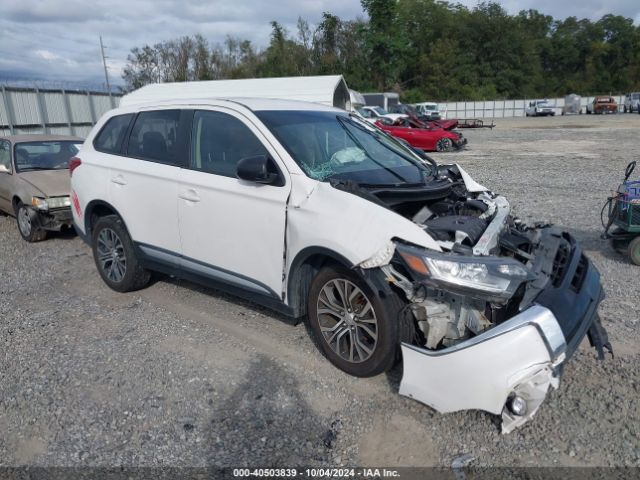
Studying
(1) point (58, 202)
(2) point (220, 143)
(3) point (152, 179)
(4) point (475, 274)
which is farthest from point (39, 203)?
(4) point (475, 274)

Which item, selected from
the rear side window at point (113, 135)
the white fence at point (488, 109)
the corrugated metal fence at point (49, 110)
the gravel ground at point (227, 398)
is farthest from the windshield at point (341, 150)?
the white fence at point (488, 109)

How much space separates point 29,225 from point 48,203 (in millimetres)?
524

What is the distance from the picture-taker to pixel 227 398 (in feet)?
11.4

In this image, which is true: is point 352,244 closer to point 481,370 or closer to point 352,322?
point 352,322

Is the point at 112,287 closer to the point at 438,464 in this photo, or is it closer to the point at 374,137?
the point at 374,137

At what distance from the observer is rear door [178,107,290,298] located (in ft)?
12.4

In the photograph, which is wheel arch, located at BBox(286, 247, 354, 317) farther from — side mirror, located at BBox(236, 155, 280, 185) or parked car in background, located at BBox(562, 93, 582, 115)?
parked car in background, located at BBox(562, 93, 582, 115)

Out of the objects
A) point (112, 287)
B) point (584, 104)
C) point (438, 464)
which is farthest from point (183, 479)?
point (584, 104)

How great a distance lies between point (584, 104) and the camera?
58.6 meters

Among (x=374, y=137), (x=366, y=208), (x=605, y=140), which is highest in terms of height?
(x=374, y=137)

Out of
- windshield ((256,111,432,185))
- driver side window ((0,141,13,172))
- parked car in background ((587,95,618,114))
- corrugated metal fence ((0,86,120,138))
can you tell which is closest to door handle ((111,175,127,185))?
windshield ((256,111,432,185))

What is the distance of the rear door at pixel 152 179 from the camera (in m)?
4.49

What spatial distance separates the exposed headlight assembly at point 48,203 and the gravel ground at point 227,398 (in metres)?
1.98

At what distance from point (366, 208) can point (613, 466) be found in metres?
1.96
